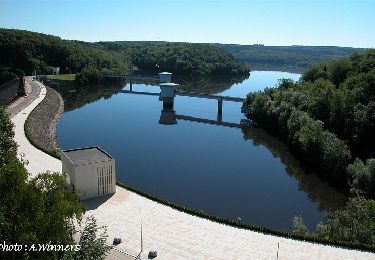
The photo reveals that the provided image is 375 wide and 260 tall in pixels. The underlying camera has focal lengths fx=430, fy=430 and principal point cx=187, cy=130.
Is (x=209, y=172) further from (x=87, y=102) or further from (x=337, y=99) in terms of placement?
(x=87, y=102)

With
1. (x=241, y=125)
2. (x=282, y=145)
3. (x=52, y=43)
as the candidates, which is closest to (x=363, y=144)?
(x=282, y=145)

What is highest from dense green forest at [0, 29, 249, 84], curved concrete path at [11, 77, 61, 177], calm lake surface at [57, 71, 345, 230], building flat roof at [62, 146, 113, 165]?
dense green forest at [0, 29, 249, 84]

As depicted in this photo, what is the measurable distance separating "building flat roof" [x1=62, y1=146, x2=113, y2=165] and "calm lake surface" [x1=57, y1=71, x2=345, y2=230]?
5923mm

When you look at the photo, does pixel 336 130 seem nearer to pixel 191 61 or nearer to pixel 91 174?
pixel 91 174

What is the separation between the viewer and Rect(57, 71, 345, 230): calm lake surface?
29109mm

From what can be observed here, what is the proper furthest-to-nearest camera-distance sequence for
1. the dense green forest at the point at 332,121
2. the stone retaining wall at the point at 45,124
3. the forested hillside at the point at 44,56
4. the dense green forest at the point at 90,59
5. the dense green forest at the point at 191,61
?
1. the dense green forest at the point at 191,61
2. the dense green forest at the point at 90,59
3. the forested hillside at the point at 44,56
4. the stone retaining wall at the point at 45,124
5. the dense green forest at the point at 332,121

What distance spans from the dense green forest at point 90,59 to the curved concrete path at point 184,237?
6984 cm

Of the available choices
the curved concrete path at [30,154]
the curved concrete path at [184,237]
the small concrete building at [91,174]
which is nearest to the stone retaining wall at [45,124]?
the curved concrete path at [30,154]

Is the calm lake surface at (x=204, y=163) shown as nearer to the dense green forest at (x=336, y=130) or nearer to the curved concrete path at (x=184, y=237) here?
the dense green forest at (x=336, y=130)

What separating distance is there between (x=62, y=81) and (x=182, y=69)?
4259cm

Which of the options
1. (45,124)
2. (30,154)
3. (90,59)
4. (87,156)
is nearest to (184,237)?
(87,156)

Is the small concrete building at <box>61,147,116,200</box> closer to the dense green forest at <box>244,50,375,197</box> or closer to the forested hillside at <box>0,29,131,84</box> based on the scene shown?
the dense green forest at <box>244,50,375,197</box>

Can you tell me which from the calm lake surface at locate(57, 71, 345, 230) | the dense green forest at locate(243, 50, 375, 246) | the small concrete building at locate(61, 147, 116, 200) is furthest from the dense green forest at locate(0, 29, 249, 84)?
the small concrete building at locate(61, 147, 116, 200)

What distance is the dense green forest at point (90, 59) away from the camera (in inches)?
3932
